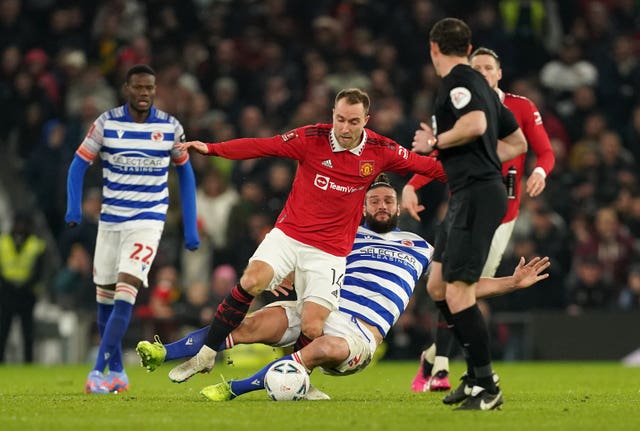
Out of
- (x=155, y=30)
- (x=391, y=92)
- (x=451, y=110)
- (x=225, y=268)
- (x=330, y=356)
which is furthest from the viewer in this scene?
(x=155, y=30)


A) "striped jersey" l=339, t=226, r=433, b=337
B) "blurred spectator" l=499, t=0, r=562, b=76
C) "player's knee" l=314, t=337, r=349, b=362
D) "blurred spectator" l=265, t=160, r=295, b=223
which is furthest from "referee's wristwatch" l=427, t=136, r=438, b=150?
"blurred spectator" l=499, t=0, r=562, b=76

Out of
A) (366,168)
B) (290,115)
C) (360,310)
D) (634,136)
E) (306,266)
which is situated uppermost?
(290,115)

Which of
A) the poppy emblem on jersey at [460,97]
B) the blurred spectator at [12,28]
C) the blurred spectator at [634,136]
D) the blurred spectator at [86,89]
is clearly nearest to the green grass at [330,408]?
the poppy emblem on jersey at [460,97]

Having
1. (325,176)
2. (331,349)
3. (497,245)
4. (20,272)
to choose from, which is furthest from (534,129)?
(20,272)

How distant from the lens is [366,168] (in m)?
9.65

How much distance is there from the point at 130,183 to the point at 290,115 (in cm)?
799

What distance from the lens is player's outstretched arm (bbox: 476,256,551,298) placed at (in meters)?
8.91

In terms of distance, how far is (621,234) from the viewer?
56.4ft

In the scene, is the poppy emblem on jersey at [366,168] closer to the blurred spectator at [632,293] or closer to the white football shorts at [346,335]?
the white football shorts at [346,335]

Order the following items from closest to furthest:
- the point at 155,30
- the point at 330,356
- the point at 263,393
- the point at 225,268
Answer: the point at 330,356
the point at 263,393
the point at 225,268
the point at 155,30

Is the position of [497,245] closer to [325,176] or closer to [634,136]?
[325,176]

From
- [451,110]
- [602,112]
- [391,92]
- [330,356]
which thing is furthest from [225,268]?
[451,110]

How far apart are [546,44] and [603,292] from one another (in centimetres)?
509

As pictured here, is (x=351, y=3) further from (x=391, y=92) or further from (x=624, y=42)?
(x=624, y=42)
